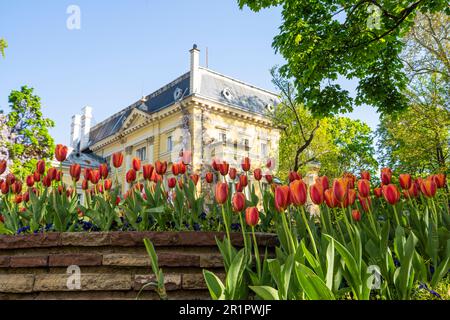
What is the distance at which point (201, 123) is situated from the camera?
28.3m

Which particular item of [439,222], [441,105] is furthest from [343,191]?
[441,105]

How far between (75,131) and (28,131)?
2260 cm

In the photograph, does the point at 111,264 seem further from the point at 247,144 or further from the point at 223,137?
the point at 247,144

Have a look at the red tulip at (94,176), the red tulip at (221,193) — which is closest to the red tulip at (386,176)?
the red tulip at (221,193)

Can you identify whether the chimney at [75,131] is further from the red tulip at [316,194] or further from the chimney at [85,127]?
the red tulip at [316,194]

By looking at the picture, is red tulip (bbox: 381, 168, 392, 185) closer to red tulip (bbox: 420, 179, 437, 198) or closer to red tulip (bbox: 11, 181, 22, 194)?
red tulip (bbox: 420, 179, 437, 198)

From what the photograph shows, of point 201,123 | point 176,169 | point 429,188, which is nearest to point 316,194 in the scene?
point 429,188

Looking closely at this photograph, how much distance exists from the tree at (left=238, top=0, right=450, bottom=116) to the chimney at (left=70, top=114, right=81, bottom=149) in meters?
35.5

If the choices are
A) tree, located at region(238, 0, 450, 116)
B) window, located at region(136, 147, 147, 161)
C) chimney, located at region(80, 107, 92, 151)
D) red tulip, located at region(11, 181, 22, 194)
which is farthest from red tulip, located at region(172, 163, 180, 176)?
chimney, located at region(80, 107, 92, 151)

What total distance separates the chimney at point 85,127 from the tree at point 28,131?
19832 mm

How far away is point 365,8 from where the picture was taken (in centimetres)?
1027

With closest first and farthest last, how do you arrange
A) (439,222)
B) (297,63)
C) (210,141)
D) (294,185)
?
(294,185)
(439,222)
(297,63)
(210,141)
